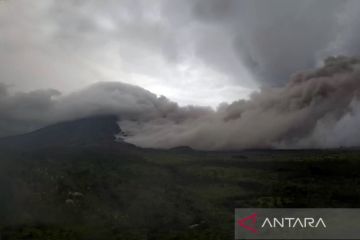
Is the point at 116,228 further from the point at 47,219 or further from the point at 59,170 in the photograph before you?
the point at 59,170

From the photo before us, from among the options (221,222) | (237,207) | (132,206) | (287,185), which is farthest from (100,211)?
(287,185)

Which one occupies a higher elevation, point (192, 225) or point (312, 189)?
point (312, 189)

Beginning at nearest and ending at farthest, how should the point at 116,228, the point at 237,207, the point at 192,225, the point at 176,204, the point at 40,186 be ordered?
the point at 116,228
the point at 192,225
the point at 40,186
the point at 176,204
the point at 237,207

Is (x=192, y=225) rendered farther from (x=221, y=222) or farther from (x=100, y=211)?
(x=100, y=211)

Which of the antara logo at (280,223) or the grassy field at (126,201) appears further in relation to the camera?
the grassy field at (126,201)

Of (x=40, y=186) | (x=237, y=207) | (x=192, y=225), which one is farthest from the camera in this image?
(x=237, y=207)

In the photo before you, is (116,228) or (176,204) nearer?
(116,228)

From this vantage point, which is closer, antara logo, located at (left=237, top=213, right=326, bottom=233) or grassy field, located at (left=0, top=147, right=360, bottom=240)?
antara logo, located at (left=237, top=213, right=326, bottom=233)

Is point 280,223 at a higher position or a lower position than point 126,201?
lower

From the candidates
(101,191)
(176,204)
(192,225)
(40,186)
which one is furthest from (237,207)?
(40,186)

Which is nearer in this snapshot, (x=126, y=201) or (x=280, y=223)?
(x=280, y=223)
